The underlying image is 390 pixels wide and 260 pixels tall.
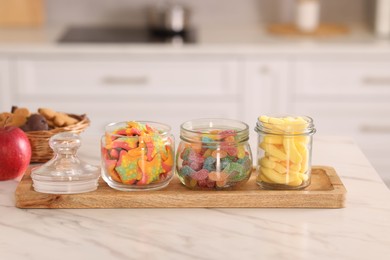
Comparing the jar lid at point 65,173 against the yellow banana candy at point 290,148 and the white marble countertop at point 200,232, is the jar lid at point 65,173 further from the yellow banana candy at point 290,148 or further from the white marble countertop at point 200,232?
the yellow banana candy at point 290,148

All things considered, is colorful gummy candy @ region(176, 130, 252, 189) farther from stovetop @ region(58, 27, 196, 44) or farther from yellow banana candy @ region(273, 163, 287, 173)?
stovetop @ region(58, 27, 196, 44)

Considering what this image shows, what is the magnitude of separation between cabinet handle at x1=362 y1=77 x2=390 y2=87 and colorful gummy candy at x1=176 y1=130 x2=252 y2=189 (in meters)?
2.02

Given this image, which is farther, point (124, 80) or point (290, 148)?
point (124, 80)

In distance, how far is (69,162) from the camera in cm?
188

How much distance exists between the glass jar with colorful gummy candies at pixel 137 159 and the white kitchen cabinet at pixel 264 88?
6.16 feet

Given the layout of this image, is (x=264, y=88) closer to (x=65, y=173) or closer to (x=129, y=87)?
(x=129, y=87)

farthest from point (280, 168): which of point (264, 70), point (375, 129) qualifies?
point (375, 129)

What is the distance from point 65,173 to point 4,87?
196 centimetres

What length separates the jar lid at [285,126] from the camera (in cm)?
182

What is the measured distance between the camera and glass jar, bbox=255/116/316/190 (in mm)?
1823

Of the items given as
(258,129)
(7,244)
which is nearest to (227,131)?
(258,129)

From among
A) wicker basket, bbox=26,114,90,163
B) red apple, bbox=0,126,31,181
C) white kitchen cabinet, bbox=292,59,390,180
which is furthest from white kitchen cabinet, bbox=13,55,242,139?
red apple, bbox=0,126,31,181

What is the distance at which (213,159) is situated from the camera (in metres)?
1.80

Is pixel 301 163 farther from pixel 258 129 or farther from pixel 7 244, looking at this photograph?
pixel 7 244
